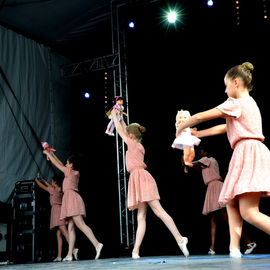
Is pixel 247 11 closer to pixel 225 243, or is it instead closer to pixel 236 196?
pixel 225 243

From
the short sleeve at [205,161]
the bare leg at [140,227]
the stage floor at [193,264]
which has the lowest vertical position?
the stage floor at [193,264]

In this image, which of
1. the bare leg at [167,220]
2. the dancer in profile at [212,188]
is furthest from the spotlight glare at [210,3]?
the bare leg at [167,220]

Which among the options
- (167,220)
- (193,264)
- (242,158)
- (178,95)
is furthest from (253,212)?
(178,95)

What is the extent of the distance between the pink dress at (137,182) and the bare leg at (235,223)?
2.14 metres

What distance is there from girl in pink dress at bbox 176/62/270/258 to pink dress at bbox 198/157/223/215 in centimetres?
316

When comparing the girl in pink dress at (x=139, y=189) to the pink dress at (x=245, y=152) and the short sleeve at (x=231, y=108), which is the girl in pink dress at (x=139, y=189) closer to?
the pink dress at (x=245, y=152)

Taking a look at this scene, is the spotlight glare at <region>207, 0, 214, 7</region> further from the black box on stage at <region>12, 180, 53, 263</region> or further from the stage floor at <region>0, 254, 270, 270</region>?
the stage floor at <region>0, 254, 270, 270</region>

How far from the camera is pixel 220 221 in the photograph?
22.4 feet

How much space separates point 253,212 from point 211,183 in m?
3.55

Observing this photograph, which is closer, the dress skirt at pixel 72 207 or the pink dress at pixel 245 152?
the pink dress at pixel 245 152

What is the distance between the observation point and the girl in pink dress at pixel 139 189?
15.0 feet

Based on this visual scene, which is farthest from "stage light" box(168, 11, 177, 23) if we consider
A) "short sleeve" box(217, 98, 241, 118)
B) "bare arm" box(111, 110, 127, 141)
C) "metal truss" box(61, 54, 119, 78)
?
"short sleeve" box(217, 98, 241, 118)

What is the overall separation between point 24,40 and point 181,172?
432 centimetres

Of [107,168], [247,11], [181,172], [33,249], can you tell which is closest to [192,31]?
[247,11]
